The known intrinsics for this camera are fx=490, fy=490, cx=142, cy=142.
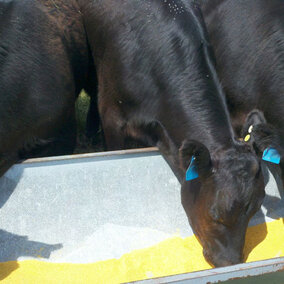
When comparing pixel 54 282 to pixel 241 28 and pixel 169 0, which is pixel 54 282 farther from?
pixel 241 28

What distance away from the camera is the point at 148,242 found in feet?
11.4

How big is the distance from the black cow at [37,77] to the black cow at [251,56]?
50.5 inches

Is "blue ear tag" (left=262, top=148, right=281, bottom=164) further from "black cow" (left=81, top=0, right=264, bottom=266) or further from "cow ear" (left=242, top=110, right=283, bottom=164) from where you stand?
"black cow" (left=81, top=0, right=264, bottom=266)

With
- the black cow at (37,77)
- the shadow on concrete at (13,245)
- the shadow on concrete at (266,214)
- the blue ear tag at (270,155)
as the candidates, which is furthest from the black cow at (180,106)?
the shadow on concrete at (13,245)

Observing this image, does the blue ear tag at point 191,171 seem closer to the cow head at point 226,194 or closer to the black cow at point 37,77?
the cow head at point 226,194

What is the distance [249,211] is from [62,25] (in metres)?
2.19

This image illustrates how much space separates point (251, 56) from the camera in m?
4.15

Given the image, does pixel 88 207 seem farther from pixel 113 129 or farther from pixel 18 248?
pixel 113 129

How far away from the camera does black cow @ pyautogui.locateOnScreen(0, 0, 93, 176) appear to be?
344cm

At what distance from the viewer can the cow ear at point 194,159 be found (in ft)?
9.84

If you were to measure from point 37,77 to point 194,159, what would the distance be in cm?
137

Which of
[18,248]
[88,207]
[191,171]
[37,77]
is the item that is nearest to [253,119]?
[191,171]

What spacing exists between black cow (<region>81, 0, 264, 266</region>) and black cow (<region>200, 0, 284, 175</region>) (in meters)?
0.43

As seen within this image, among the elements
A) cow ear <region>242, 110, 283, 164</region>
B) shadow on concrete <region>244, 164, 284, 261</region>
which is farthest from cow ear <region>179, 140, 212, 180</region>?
shadow on concrete <region>244, 164, 284, 261</region>
